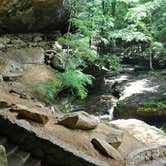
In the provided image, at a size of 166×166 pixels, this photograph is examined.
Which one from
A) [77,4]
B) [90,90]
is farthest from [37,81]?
[90,90]

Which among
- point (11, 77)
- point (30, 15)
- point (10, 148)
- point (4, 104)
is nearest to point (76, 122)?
point (4, 104)

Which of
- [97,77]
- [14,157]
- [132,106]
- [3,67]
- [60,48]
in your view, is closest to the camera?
[14,157]

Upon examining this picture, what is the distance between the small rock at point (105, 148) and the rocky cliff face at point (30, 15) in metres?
5.41

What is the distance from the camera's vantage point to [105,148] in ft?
20.9

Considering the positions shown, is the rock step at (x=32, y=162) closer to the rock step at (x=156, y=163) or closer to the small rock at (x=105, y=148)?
the small rock at (x=105, y=148)

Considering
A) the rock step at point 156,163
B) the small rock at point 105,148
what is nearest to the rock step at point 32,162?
the small rock at point 105,148

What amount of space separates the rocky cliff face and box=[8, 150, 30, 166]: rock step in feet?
18.3

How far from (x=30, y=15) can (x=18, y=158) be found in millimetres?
7331

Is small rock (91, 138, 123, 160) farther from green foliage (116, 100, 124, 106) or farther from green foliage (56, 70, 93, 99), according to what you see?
green foliage (116, 100, 124, 106)

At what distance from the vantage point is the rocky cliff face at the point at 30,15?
428 inches

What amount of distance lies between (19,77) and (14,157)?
479 cm

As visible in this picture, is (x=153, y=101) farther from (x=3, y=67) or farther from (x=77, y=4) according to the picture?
(x=3, y=67)

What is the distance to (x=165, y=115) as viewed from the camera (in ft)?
43.3

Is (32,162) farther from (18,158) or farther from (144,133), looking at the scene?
(144,133)
